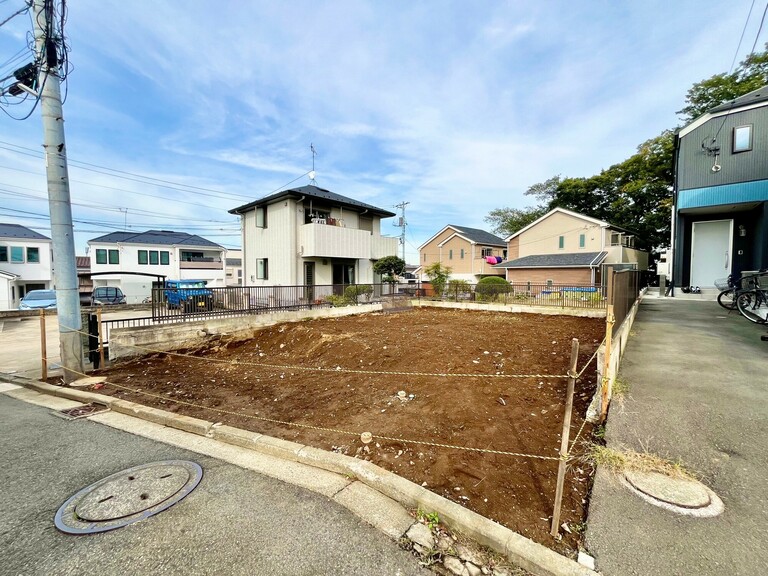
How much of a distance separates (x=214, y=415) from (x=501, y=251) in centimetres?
3398

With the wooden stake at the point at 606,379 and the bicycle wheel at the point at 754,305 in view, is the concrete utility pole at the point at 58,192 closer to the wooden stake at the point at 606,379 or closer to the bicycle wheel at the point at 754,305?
the wooden stake at the point at 606,379

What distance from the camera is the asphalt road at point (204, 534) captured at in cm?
191

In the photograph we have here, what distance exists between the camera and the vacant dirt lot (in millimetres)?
2619

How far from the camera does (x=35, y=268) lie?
24.1m

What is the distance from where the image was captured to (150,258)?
26.8 m

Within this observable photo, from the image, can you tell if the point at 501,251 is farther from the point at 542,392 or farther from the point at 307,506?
the point at 307,506

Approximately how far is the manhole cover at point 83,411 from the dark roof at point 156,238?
2713cm

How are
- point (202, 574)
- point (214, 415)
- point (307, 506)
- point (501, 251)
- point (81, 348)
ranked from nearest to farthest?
point (202, 574) → point (307, 506) → point (214, 415) → point (81, 348) → point (501, 251)

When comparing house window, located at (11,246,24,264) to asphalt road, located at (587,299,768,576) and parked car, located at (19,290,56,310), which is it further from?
asphalt road, located at (587,299,768,576)

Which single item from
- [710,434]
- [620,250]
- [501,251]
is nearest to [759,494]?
[710,434]

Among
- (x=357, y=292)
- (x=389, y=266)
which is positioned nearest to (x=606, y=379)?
(x=357, y=292)

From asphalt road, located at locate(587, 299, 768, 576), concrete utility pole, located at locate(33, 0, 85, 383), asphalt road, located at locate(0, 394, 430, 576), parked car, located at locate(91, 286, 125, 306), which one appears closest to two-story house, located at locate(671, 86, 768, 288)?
asphalt road, located at locate(587, 299, 768, 576)

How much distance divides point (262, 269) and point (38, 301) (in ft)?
37.5

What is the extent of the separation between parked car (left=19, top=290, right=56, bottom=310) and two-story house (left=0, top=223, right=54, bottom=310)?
25.5 ft
